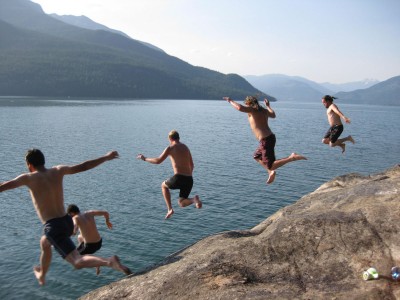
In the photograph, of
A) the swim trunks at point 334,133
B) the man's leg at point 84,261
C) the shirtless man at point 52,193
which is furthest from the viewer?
the swim trunks at point 334,133

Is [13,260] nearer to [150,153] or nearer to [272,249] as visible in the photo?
[272,249]

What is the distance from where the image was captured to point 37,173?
838cm

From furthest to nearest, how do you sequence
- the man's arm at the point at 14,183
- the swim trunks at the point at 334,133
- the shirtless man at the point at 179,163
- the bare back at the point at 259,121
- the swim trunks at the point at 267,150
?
Result: 1. the swim trunks at the point at 334,133
2. the swim trunks at the point at 267,150
3. the bare back at the point at 259,121
4. the shirtless man at the point at 179,163
5. the man's arm at the point at 14,183

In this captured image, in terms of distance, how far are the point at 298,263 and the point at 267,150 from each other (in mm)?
4669

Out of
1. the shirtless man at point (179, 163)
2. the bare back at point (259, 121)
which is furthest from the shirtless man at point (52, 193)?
the bare back at point (259, 121)

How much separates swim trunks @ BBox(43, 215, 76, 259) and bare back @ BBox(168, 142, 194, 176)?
13.6ft

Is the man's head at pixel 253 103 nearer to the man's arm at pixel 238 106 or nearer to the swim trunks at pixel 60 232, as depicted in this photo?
the man's arm at pixel 238 106

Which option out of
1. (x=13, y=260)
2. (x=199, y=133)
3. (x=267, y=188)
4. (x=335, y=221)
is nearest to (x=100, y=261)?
(x=335, y=221)

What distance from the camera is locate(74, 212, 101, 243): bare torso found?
487 inches

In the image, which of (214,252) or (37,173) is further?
(214,252)

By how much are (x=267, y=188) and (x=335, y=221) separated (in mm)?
29794

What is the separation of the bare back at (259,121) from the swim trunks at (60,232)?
277 inches

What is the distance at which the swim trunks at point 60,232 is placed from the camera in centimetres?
871

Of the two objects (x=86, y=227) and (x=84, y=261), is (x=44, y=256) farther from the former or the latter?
(x=86, y=227)
